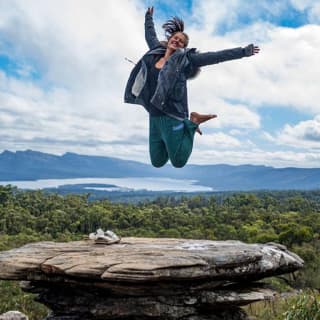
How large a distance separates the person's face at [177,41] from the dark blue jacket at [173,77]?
0.11m

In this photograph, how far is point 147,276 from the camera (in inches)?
A: 209

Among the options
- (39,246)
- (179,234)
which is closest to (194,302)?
(39,246)

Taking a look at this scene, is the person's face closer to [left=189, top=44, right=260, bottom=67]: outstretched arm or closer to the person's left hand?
[left=189, top=44, right=260, bottom=67]: outstretched arm

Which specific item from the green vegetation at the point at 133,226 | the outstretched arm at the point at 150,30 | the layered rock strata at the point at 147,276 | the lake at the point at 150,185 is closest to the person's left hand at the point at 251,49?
the outstretched arm at the point at 150,30

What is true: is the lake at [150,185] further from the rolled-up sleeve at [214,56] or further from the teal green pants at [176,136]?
the rolled-up sleeve at [214,56]

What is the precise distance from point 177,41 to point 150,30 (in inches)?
24.6

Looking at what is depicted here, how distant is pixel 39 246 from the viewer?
6637 mm

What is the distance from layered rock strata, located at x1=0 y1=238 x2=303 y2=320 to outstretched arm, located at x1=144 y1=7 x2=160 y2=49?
2.42m

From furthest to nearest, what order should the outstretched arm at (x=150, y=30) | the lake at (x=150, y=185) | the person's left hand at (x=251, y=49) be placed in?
1. the lake at (x=150, y=185)
2. the outstretched arm at (x=150, y=30)
3. the person's left hand at (x=251, y=49)

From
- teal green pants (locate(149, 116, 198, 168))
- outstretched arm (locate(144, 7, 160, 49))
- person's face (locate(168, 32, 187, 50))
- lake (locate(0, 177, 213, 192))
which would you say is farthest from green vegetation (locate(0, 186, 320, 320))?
person's face (locate(168, 32, 187, 50))

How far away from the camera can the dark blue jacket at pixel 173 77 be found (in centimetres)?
531

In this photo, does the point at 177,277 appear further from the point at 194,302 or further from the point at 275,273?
the point at 275,273

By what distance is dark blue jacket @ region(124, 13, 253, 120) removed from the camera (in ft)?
17.4

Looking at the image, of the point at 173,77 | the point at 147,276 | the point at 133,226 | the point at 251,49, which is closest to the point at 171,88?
the point at 173,77
